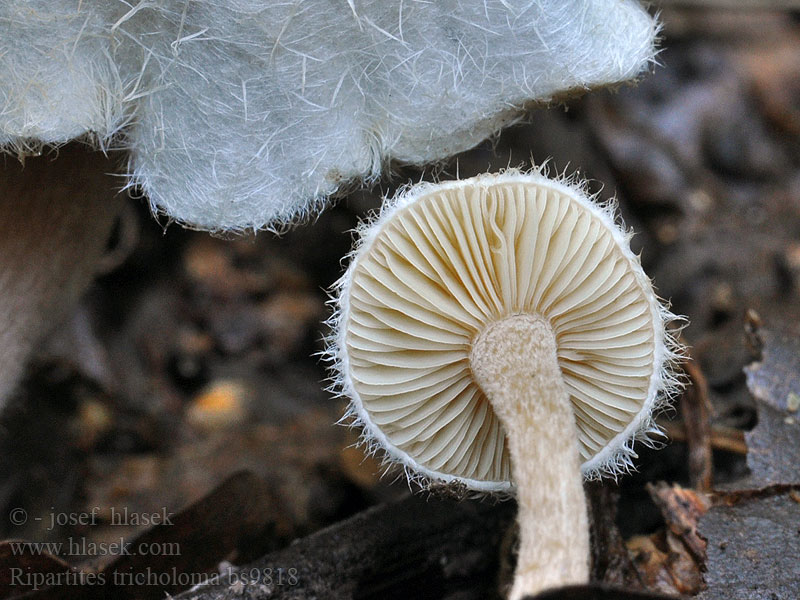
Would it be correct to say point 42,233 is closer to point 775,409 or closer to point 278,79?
point 278,79

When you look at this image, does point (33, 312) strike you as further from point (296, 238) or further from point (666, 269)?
point (666, 269)

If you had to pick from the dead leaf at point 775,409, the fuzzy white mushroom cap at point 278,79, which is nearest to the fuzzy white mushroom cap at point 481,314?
the fuzzy white mushroom cap at point 278,79

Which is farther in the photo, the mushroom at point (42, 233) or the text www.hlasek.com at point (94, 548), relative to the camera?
the mushroom at point (42, 233)

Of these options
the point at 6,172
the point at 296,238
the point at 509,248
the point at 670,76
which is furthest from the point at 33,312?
the point at 670,76

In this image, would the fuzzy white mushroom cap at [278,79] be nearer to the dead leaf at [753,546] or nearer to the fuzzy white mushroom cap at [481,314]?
the fuzzy white mushroom cap at [481,314]

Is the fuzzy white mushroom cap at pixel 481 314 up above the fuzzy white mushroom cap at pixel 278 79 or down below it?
below

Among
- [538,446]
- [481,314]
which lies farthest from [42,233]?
[538,446]

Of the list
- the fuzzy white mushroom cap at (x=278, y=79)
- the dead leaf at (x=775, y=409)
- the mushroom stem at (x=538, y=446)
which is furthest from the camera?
the dead leaf at (x=775, y=409)

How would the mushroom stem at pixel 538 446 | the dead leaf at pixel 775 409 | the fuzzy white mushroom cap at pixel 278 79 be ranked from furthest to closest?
the dead leaf at pixel 775 409 → the fuzzy white mushroom cap at pixel 278 79 → the mushroom stem at pixel 538 446
